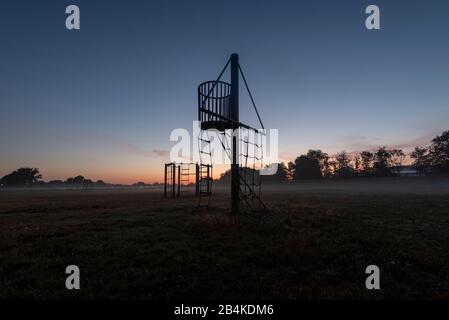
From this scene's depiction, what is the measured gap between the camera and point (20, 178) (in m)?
174

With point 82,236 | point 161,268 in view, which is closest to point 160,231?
point 82,236

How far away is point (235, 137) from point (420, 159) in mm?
114613

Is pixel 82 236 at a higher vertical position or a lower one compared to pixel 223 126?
lower

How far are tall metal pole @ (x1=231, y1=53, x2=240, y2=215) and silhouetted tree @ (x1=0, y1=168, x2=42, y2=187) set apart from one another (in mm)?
202036

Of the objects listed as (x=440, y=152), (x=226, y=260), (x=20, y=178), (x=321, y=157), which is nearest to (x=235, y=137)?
(x=226, y=260)

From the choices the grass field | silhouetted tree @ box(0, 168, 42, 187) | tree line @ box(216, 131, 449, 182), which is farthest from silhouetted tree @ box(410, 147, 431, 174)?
silhouetted tree @ box(0, 168, 42, 187)

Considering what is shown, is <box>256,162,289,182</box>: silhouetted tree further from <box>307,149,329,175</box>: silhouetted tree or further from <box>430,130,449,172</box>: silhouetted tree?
<box>430,130,449,172</box>: silhouetted tree

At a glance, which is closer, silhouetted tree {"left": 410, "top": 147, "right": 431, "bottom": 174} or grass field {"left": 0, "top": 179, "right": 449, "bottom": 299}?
grass field {"left": 0, "top": 179, "right": 449, "bottom": 299}

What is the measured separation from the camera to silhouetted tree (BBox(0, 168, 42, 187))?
563 feet

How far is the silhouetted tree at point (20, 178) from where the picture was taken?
172 m

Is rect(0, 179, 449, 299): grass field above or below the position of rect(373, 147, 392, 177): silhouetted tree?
below
